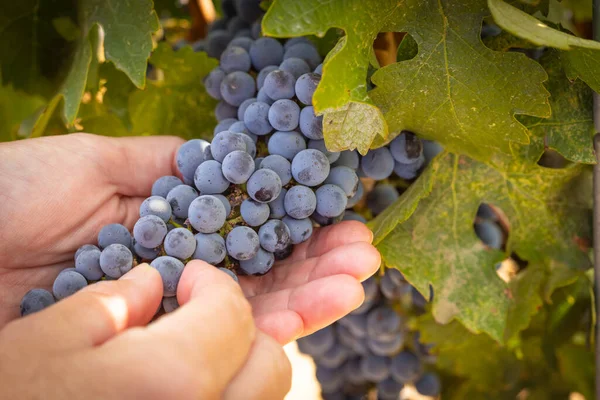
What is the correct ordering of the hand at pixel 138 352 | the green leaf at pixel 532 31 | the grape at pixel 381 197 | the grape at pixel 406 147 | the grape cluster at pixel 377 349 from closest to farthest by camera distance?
1. the hand at pixel 138 352
2. the green leaf at pixel 532 31
3. the grape at pixel 406 147
4. the grape at pixel 381 197
5. the grape cluster at pixel 377 349

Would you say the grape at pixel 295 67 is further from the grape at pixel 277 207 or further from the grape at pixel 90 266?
the grape at pixel 90 266

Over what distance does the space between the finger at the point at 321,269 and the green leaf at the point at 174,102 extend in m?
0.34

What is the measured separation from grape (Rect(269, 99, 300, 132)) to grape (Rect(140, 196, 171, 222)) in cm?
19

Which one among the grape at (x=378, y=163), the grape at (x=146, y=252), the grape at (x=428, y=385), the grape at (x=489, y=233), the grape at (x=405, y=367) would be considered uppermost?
Answer: the grape at (x=146, y=252)

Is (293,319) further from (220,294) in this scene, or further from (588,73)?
(588,73)

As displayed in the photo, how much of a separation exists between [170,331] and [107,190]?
454 millimetres

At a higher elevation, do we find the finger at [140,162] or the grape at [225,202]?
the grape at [225,202]

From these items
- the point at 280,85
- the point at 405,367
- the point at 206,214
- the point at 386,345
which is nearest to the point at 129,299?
the point at 206,214

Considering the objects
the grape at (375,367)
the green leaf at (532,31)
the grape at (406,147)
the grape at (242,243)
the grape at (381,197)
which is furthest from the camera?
the grape at (375,367)

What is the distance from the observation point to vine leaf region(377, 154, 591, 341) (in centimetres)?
86

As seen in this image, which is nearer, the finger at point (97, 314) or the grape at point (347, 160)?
the finger at point (97, 314)

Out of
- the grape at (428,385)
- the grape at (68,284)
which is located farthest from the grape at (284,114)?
the grape at (428,385)

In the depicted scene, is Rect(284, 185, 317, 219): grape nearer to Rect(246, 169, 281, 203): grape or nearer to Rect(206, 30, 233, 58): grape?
Rect(246, 169, 281, 203): grape

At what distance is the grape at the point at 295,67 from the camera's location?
78cm
